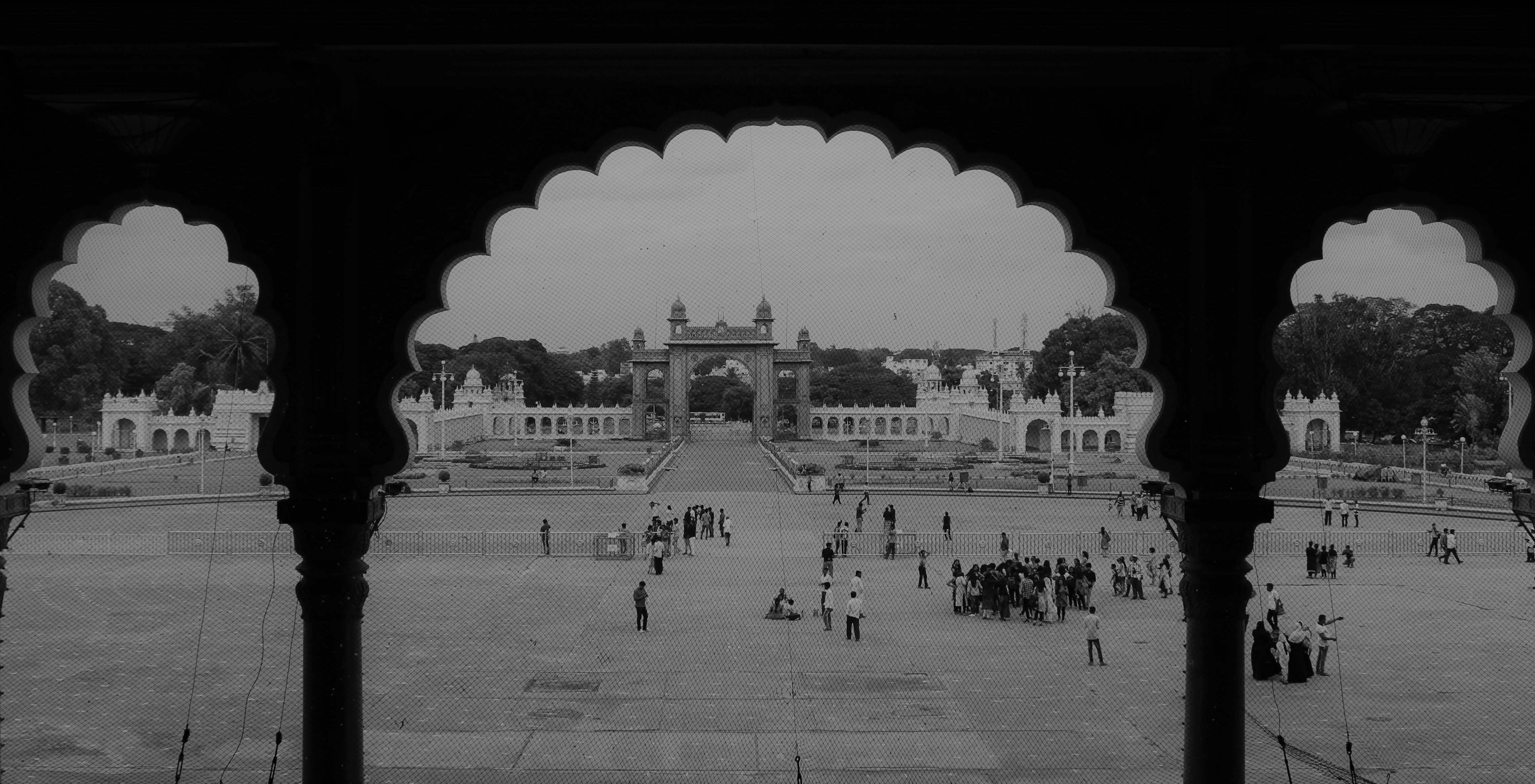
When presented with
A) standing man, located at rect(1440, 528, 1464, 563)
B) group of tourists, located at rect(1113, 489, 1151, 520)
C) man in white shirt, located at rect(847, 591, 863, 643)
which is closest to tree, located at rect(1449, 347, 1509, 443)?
group of tourists, located at rect(1113, 489, 1151, 520)

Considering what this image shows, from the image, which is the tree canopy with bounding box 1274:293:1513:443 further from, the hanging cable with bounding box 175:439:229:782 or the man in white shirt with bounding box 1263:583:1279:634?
the hanging cable with bounding box 175:439:229:782

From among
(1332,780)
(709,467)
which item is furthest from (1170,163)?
(709,467)

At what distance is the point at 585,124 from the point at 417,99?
64 centimetres

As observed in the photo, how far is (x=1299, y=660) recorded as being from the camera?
1273 cm

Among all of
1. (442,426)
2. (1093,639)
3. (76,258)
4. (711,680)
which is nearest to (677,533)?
(1093,639)

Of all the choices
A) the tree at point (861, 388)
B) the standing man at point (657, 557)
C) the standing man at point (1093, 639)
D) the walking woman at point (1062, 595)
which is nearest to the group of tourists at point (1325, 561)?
the walking woman at point (1062, 595)

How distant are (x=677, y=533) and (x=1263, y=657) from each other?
1667cm

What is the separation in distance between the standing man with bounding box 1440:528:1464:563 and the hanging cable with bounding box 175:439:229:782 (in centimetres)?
2029

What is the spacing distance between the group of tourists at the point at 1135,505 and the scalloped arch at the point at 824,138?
24.2 meters

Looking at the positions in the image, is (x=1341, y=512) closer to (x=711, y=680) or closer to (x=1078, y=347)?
(x=711, y=680)

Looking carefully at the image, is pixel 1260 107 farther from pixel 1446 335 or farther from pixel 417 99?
pixel 1446 335

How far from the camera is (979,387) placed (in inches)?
3196

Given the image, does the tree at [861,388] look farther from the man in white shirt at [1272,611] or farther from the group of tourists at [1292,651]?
the group of tourists at [1292,651]

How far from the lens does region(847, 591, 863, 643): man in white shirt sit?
14906 millimetres
